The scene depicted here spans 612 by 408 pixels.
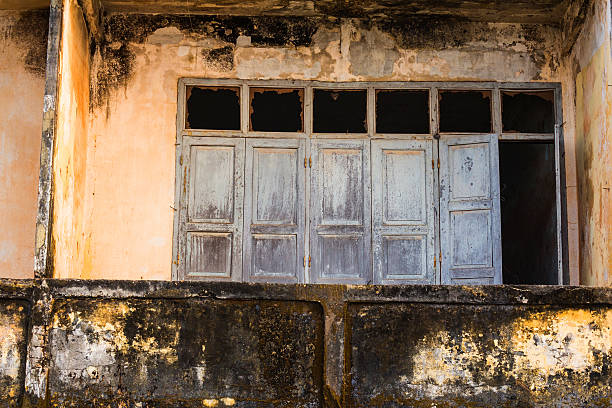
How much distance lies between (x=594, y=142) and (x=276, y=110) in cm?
285

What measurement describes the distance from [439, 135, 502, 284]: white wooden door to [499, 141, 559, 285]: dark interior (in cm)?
122

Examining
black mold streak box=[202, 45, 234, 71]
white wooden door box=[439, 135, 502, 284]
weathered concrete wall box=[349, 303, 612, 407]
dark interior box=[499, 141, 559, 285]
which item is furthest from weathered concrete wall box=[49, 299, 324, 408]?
dark interior box=[499, 141, 559, 285]

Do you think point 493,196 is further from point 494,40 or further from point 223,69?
point 223,69

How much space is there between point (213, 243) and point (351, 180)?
139 cm

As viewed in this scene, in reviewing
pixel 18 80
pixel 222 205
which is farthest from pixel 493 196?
pixel 18 80

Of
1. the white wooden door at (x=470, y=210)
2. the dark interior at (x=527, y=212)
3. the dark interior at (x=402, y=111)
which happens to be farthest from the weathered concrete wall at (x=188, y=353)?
the dark interior at (x=527, y=212)

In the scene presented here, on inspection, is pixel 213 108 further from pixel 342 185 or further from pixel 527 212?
pixel 527 212

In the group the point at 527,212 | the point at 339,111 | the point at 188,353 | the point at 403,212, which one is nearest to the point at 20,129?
the point at 339,111

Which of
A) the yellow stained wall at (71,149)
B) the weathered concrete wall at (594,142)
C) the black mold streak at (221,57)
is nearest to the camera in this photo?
the yellow stained wall at (71,149)

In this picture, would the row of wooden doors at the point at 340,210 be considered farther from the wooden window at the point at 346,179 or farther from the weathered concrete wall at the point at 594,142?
the weathered concrete wall at the point at 594,142

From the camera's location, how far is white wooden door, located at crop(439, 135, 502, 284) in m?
6.96

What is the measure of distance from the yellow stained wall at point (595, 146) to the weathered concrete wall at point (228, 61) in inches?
22.3

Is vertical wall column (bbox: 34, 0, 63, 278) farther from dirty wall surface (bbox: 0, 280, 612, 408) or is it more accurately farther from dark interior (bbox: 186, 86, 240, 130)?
dark interior (bbox: 186, 86, 240, 130)

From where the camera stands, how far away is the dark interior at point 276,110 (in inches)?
285
